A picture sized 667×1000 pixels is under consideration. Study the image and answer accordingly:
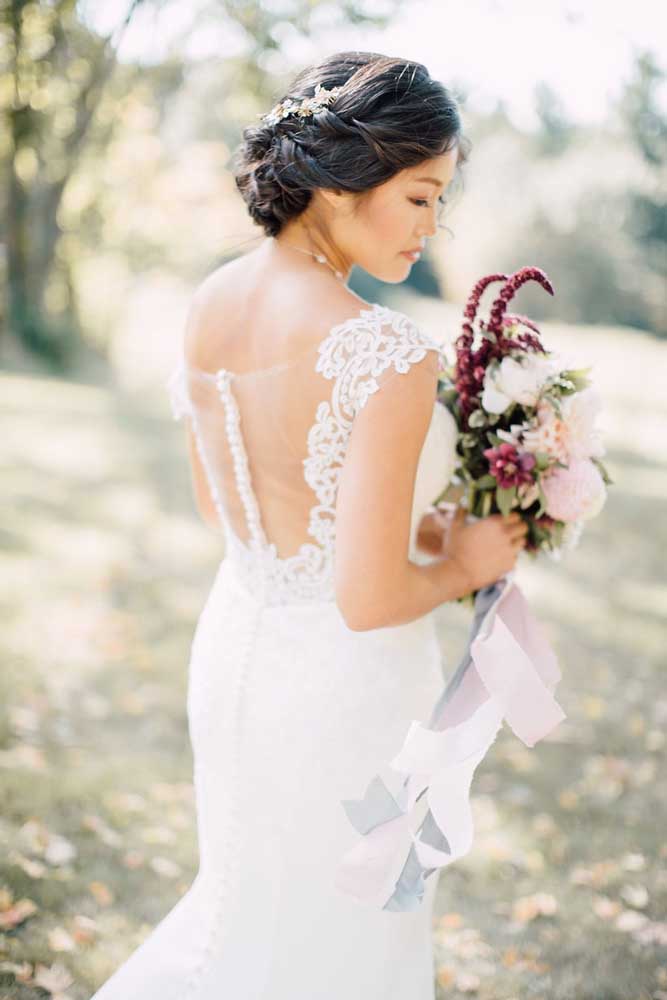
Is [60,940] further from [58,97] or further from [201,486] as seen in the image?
[58,97]

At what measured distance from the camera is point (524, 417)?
2.25 m

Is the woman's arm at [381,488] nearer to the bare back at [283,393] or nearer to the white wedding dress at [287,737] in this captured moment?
the bare back at [283,393]

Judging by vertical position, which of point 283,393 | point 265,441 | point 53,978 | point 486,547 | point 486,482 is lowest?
point 53,978

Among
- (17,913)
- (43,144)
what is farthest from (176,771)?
(43,144)

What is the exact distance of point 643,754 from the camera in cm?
504

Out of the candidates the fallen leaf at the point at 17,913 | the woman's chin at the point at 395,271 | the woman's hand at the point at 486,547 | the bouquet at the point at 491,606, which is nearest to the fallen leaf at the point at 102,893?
the fallen leaf at the point at 17,913

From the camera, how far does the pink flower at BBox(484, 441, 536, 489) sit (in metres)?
2.16

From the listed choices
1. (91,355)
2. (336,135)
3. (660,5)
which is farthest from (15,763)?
(91,355)

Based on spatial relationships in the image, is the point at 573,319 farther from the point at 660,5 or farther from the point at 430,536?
the point at 430,536

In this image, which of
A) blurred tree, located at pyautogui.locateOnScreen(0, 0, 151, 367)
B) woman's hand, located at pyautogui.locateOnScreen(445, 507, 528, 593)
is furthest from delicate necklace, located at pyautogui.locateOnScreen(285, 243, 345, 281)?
blurred tree, located at pyautogui.locateOnScreen(0, 0, 151, 367)

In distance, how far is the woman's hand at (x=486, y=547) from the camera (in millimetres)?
2246

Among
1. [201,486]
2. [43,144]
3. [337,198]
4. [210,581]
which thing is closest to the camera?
[337,198]

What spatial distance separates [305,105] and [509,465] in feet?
2.79

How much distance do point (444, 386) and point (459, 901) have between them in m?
2.27
